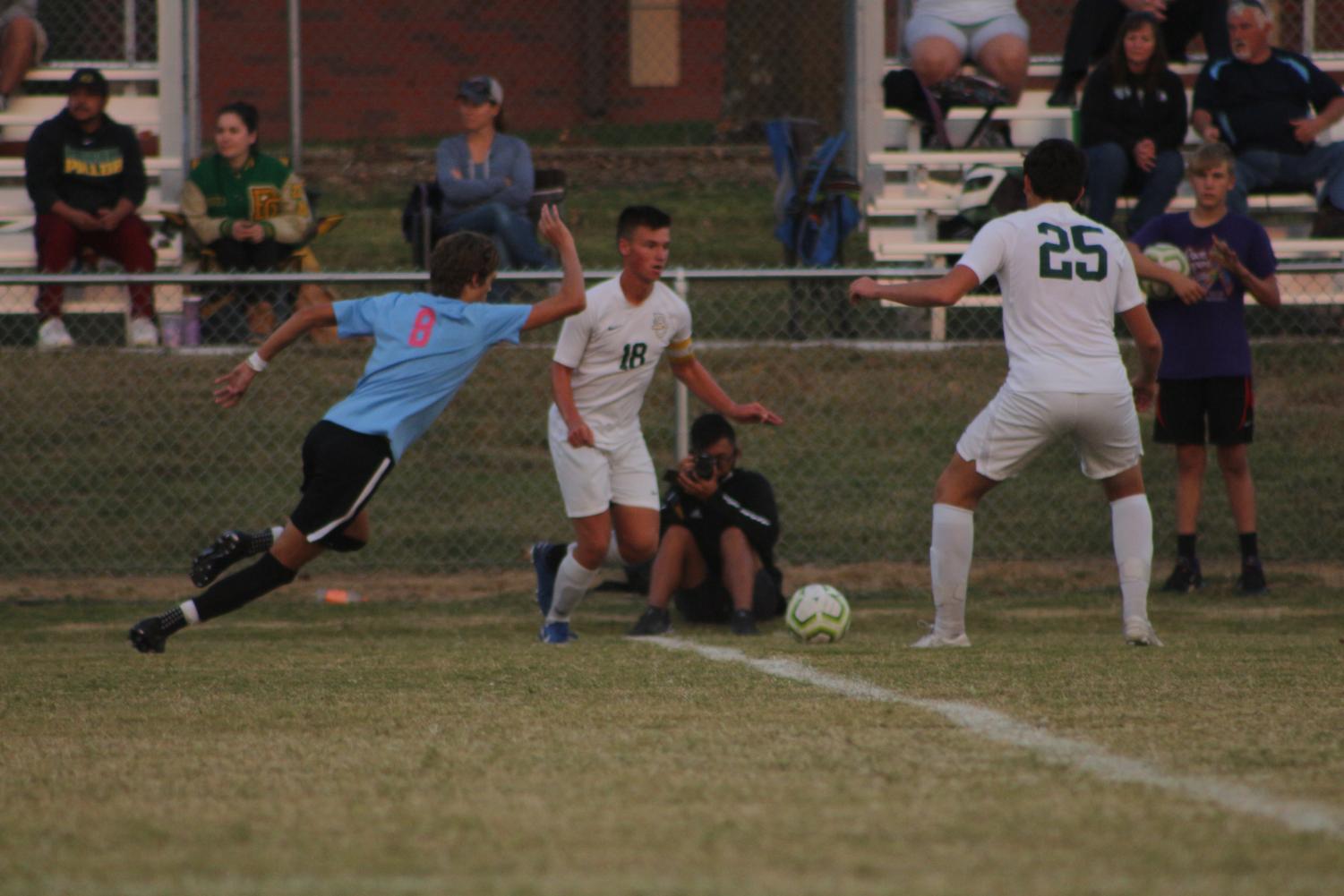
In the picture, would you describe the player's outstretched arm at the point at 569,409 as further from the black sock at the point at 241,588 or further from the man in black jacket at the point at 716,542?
the black sock at the point at 241,588

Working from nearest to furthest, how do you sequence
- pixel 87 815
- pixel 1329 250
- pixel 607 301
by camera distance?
1. pixel 87 815
2. pixel 607 301
3. pixel 1329 250

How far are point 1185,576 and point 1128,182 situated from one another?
12.4ft

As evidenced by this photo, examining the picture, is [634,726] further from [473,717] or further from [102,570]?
[102,570]

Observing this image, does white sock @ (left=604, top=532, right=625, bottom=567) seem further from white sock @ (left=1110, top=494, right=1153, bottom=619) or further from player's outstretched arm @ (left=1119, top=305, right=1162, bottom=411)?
player's outstretched arm @ (left=1119, top=305, right=1162, bottom=411)

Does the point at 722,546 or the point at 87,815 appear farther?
the point at 722,546

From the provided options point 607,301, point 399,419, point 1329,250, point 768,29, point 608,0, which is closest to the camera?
point 399,419

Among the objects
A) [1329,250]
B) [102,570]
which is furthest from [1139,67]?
[102,570]

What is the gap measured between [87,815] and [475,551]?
636 centimetres

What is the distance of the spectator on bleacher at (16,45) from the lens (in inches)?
535

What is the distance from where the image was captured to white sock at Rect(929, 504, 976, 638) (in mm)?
6754

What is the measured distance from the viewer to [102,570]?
9.60 m

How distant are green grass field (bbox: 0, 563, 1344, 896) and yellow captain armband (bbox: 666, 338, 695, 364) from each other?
1333 millimetres

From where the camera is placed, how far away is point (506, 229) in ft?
37.8

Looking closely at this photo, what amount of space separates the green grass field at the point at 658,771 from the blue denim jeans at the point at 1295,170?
5.67 meters
